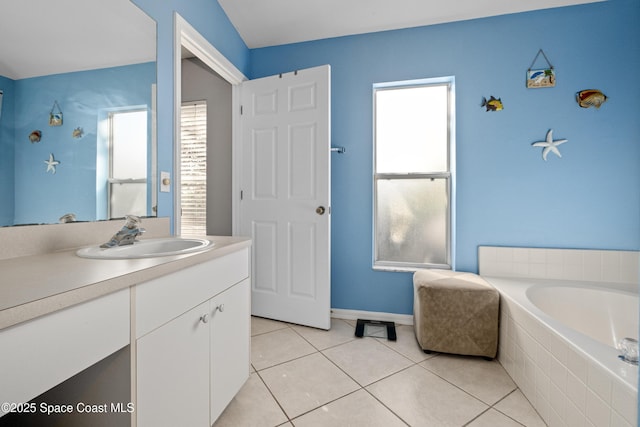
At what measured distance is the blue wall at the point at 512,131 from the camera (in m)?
2.04

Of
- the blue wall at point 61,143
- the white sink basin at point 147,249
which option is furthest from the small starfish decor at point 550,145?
the blue wall at point 61,143

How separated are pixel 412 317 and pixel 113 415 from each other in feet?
6.92

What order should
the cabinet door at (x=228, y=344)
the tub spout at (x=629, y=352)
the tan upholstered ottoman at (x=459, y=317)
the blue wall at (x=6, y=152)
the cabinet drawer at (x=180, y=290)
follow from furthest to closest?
the tan upholstered ottoman at (x=459, y=317)
the cabinet door at (x=228, y=344)
the tub spout at (x=629, y=352)
the blue wall at (x=6, y=152)
the cabinet drawer at (x=180, y=290)

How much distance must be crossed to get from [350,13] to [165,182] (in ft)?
6.29

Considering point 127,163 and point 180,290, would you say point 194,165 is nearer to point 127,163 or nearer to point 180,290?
point 127,163

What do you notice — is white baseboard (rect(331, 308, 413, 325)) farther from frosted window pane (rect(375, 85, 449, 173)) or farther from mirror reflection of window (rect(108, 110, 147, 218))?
mirror reflection of window (rect(108, 110, 147, 218))

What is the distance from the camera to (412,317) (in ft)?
7.68

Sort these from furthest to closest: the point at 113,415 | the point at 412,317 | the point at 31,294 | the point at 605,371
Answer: the point at 412,317 < the point at 605,371 < the point at 113,415 < the point at 31,294

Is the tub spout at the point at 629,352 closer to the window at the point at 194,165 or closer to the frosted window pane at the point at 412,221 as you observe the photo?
the frosted window pane at the point at 412,221

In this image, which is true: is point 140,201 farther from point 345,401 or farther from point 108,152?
point 345,401

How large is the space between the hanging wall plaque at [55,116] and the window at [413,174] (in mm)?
2088

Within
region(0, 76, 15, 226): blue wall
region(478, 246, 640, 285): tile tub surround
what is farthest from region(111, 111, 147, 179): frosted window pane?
region(478, 246, 640, 285): tile tub surround

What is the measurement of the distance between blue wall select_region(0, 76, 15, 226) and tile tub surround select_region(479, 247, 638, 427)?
209 cm

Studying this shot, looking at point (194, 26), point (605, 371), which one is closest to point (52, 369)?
point (605, 371)
